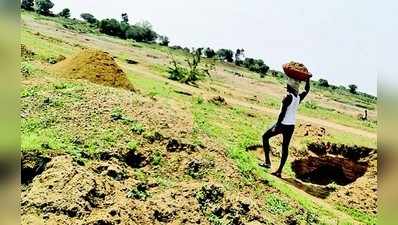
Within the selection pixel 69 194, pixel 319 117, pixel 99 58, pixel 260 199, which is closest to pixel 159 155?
pixel 260 199

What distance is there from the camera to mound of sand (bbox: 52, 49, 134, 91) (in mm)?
12180

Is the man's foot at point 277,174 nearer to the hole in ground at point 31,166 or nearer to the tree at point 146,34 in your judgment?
the hole in ground at point 31,166

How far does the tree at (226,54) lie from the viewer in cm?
6347

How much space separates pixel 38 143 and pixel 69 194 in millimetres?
1074

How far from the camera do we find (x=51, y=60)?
51.1 ft

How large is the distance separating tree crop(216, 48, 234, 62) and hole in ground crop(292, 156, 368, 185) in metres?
50.6

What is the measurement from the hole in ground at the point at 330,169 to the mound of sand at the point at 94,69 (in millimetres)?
4049

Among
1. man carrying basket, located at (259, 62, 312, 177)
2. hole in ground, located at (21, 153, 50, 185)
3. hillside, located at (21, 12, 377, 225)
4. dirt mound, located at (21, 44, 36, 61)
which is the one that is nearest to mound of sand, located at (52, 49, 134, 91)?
dirt mound, located at (21, 44, 36, 61)

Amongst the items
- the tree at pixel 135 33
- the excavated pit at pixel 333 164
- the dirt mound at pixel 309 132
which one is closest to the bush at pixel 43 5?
the tree at pixel 135 33

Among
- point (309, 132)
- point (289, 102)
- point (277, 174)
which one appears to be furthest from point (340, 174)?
point (289, 102)

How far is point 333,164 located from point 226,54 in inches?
2059

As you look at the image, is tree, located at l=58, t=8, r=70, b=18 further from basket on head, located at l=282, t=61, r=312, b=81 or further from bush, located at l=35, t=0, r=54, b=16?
basket on head, located at l=282, t=61, r=312, b=81

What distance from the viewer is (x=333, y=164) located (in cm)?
1267
